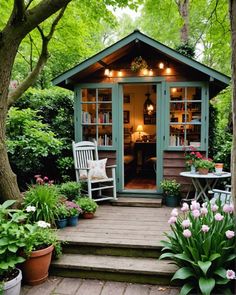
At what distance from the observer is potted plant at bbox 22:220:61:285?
9.55ft

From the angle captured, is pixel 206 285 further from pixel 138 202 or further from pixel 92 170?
pixel 92 170

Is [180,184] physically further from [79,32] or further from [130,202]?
[79,32]

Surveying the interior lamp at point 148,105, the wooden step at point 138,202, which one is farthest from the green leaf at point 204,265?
the interior lamp at point 148,105

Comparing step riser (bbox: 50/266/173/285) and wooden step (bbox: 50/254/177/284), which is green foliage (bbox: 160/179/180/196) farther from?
step riser (bbox: 50/266/173/285)

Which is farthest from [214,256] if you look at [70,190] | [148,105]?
[148,105]

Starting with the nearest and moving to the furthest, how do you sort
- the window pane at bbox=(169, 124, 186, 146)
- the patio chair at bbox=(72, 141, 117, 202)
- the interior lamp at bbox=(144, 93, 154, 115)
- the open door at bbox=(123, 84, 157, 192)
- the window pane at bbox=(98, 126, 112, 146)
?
the patio chair at bbox=(72, 141, 117, 202)
the window pane at bbox=(169, 124, 186, 146)
the window pane at bbox=(98, 126, 112, 146)
the open door at bbox=(123, 84, 157, 192)
the interior lamp at bbox=(144, 93, 154, 115)

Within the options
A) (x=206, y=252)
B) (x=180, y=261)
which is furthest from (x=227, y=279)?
(x=180, y=261)

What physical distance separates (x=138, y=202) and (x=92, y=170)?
3.49 feet

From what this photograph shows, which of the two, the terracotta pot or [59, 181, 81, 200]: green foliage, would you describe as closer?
the terracotta pot

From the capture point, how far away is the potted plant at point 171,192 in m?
5.17

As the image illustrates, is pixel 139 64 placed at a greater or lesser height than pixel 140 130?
greater

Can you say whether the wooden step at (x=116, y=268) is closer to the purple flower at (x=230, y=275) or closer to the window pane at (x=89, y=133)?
the purple flower at (x=230, y=275)

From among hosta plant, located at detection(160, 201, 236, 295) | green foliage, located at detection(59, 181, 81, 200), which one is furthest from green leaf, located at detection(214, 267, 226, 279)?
green foliage, located at detection(59, 181, 81, 200)

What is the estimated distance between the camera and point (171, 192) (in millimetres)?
5184
